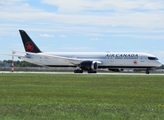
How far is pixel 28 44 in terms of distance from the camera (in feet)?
275

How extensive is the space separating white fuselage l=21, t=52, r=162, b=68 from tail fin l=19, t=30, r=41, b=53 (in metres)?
1.75

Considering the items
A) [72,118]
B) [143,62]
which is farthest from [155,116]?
[143,62]

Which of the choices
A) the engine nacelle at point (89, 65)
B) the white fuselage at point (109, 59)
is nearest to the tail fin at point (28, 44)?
the white fuselage at point (109, 59)

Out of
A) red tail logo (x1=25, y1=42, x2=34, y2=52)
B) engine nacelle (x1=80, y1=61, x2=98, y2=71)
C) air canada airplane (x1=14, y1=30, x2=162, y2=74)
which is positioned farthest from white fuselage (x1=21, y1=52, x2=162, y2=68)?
red tail logo (x1=25, y1=42, x2=34, y2=52)

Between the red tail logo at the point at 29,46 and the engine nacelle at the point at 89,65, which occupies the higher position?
the red tail logo at the point at 29,46

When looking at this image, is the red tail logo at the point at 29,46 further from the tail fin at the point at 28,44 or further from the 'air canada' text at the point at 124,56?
the 'air canada' text at the point at 124,56

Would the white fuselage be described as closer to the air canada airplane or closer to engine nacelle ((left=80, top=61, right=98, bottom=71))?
the air canada airplane

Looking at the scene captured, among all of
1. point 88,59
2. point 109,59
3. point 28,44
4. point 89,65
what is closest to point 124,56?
point 109,59

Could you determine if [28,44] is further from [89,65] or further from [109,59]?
[109,59]

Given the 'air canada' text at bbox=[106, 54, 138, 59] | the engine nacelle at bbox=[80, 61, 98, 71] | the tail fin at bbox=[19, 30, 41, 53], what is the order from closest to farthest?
the 'air canada' text at bbox=[106, 54, 138, 59] < the engine nacelle at bbox=[80, 61, 98, 71] < the tail fin at bbox=[19, 30, 41, 53]

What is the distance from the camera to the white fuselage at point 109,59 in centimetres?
7425

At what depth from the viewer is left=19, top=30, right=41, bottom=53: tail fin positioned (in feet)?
274

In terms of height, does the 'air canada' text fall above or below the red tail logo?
below

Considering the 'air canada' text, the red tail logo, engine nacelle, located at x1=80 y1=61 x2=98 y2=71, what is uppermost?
the red tail logo
